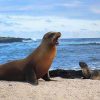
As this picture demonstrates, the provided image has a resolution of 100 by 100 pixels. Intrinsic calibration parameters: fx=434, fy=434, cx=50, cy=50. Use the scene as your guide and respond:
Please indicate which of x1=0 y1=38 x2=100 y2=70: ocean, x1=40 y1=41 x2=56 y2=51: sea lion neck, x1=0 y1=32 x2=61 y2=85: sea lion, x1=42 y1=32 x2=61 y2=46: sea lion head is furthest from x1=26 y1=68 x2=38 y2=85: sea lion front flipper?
x1=0 y1=38 x2=100 y2=70: ocean

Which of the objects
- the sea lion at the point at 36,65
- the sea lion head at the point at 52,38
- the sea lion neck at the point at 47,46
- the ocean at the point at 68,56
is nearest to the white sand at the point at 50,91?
the sea lion at the point at 36,65

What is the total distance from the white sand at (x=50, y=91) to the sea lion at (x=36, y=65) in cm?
90

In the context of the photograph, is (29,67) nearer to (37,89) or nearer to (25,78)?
(25,78)

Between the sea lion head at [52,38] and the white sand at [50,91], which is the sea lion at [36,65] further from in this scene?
the white sand at [50,91]

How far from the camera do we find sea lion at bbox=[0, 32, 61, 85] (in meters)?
12.6

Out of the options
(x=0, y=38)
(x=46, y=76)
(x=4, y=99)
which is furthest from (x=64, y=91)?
(x=0, y=38)

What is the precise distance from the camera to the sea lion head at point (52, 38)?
12552 mm

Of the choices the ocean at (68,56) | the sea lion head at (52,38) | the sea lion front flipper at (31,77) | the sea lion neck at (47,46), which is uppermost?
the sea lion head at (52,38)

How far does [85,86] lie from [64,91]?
0.99 metres

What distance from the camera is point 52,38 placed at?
1268cm

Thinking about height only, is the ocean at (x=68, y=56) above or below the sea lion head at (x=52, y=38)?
below

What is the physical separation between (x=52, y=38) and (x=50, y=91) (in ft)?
8.35

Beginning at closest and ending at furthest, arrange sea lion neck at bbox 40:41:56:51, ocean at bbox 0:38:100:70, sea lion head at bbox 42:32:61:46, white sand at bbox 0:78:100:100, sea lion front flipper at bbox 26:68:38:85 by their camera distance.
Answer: white sand at bbox 0:78:100:100 → sea lion front flipper at bbox 26:68:38:85 → sea lion head at bbox 42:32:61:46 → sea lion neck at bbox 40:41:56:51 → ocean at bbox 0:38:100:70

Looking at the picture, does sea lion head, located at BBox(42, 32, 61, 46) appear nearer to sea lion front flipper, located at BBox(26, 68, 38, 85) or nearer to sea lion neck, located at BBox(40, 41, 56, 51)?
sea lion neck, located at BBox(40, 41, 56, 51)
